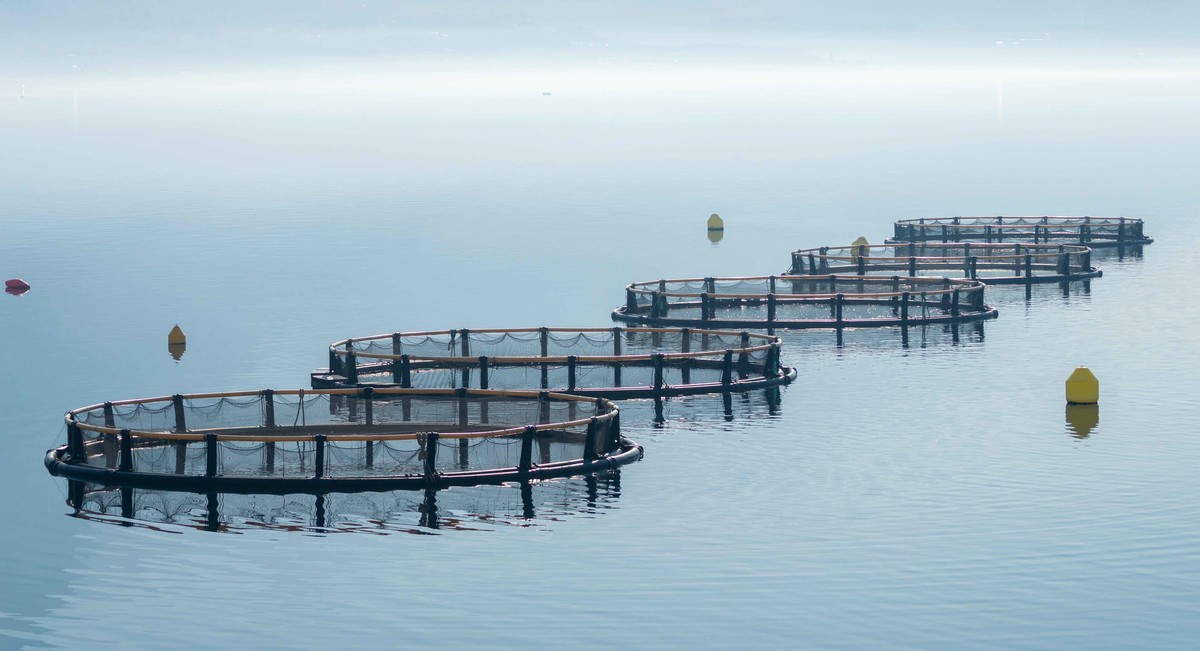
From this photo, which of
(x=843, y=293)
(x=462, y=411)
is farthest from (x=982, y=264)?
(x=462, y=411)

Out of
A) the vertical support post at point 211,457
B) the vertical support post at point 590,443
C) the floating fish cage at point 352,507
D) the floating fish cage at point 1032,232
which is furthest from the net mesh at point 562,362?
the floating fish cage at point 1032,232

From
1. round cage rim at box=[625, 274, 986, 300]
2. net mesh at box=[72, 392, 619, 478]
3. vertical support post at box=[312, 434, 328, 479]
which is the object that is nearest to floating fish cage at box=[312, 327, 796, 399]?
net mesh at box=[72, 392, 619, 478]

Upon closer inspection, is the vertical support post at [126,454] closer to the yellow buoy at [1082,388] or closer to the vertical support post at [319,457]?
the vertical support post at [319,457]

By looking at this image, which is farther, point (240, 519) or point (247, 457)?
point (247, 457)

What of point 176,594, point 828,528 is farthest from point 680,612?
point 176,594

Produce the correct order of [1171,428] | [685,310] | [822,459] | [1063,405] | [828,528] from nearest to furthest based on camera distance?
[828,528] < [822,459] < [1171,428] < [1063,405] < [685,310]

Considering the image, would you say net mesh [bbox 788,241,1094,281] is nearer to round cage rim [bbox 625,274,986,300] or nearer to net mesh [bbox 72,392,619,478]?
round cage rim [bbox 625,274,986,300]

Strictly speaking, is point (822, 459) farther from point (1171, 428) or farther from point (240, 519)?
point (240, 519)
